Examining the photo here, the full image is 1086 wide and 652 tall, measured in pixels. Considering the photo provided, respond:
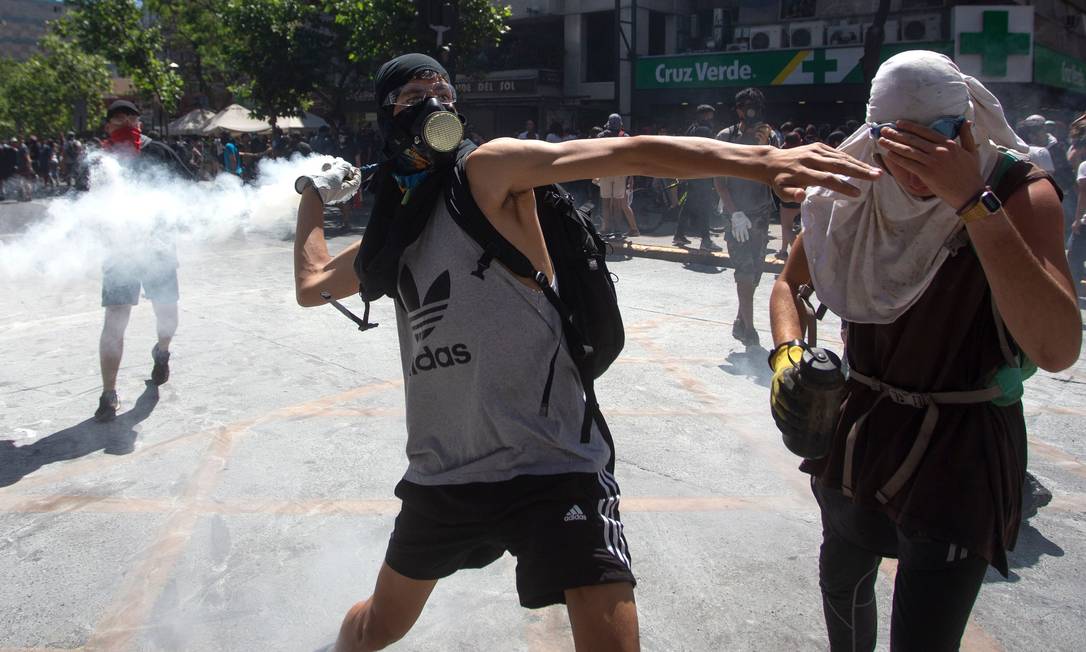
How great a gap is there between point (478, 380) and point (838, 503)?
3.16ft

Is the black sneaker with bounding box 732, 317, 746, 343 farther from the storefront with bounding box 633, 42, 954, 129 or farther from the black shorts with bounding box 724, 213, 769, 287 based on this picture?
the storefront with bounding box 633, 42, 954, 129

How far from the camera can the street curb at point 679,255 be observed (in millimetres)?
10758

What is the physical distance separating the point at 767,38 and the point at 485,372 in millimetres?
23560

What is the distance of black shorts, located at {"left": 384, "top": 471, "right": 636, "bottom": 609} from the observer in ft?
6.64

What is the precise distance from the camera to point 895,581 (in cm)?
226

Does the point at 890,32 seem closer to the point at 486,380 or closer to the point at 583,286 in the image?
the point at 583,286

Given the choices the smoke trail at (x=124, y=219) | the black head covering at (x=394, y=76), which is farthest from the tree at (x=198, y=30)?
the black head covering at (x=394, y=76)

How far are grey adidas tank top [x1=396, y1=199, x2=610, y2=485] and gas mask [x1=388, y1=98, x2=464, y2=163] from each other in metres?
0.14

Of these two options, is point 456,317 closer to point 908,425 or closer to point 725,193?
point 908,425

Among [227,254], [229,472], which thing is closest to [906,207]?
[229,472]

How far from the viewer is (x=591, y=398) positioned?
2248 millimetres

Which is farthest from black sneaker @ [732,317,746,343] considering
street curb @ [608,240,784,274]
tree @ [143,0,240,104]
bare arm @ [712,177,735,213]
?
tree @ [143,0,240,104]

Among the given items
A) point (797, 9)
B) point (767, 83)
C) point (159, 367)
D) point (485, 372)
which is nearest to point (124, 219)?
point (159, 367)

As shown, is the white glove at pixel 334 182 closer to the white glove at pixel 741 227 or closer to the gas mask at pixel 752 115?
the white glove at pixel 741 227
